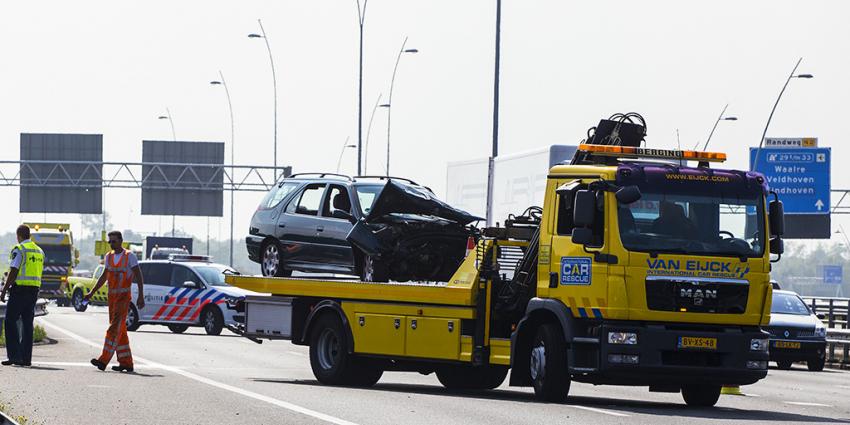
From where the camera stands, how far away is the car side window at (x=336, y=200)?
67.3ft

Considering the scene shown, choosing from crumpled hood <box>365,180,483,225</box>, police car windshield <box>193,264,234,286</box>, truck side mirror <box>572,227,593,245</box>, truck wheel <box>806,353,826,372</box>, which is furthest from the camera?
police car windshield <box>193,264,234,286</box>

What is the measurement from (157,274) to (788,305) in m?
13.8

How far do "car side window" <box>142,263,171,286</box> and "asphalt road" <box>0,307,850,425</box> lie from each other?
421 inches

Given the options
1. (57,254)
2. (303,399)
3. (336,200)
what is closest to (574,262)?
(303,399)

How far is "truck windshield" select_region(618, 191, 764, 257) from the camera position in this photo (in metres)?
16.3

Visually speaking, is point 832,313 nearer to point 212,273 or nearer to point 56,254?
point 212,273

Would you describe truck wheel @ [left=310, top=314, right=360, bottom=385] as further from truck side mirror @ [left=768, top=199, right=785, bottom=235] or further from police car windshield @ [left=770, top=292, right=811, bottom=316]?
police car windshield @ [left=770, top=292, right=811, bottom=316]

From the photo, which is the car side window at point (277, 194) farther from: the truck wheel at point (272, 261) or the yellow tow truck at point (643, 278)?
the yellow tow truck at point (643, 278)

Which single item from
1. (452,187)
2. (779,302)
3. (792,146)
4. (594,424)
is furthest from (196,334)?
(792,146)

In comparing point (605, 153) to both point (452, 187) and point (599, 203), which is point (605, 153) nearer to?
point (599, 203)

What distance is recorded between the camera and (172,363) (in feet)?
77.1

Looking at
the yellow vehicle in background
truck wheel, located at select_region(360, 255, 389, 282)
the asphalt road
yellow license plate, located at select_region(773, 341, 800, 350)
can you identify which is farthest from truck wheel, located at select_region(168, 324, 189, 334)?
the yellow vehicle in background

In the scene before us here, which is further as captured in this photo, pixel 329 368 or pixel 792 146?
pixel 792 146

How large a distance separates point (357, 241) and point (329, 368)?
1.53 meters
